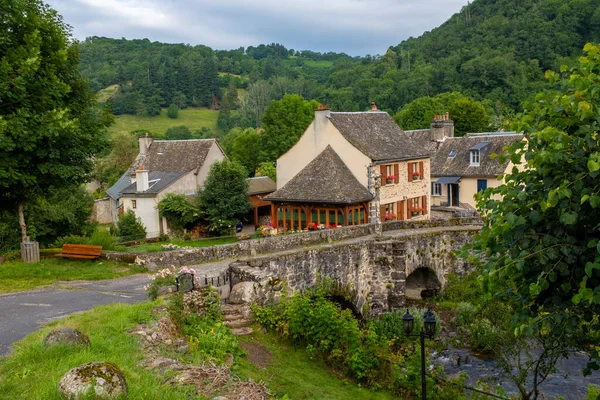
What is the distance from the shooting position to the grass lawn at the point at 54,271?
16872 millimetres

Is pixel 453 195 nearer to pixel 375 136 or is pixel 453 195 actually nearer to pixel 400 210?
pixel 400 210

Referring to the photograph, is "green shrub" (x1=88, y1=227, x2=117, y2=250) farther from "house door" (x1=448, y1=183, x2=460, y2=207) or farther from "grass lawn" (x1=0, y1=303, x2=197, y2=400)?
"house door" (x1=448, y1=183, x2=460, y2=207)

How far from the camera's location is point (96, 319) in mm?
12117

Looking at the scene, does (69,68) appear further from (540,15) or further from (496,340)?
(540,15)

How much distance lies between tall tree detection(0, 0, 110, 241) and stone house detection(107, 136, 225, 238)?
1986cm

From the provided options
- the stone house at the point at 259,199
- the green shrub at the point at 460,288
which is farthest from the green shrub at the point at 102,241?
the stone house at the point at 259,199

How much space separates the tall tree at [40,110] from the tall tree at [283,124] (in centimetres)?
3607

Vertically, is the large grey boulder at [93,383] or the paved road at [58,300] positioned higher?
the large grey boulder at [93,383]

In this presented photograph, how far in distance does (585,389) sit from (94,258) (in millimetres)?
15695

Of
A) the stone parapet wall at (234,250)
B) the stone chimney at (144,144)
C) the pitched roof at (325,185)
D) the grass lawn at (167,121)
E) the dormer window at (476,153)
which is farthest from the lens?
the grass lawn at (167,121)

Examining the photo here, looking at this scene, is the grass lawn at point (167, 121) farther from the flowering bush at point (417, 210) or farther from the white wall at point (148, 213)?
the flowering bush at point (417, 210)

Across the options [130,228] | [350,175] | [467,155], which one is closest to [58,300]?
[350,175]

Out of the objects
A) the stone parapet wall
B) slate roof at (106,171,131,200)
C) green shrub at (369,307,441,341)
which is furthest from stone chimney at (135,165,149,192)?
green shrub at (369,307,441,341)

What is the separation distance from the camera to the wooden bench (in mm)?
19062
